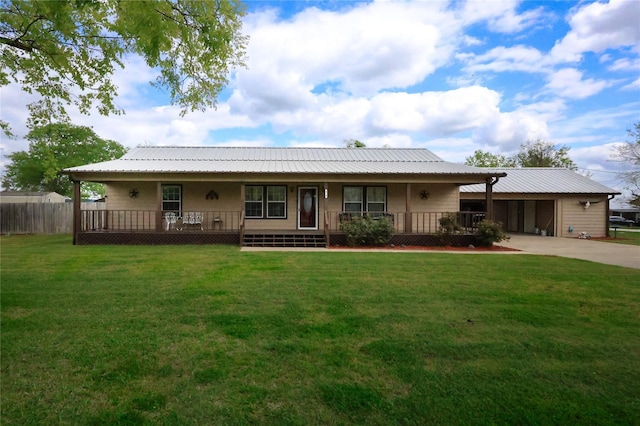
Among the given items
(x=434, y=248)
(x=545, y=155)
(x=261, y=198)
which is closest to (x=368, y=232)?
(x=434, y=248)

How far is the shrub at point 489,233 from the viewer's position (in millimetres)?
12672

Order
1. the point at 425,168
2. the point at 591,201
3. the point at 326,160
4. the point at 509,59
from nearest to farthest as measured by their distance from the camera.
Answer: the point at 509,59 → the point at 425,168 → the point at 326,160 → the point at 591,201

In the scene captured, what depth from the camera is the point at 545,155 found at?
4053 cm

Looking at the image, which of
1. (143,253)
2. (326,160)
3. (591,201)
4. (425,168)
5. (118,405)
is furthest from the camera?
(591,201)

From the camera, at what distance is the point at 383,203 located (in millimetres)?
15430

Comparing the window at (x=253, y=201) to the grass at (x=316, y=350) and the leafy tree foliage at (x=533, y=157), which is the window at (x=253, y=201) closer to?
the grass at (x=316, y=350)

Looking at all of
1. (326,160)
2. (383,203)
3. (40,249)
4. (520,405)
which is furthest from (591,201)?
(40,249)

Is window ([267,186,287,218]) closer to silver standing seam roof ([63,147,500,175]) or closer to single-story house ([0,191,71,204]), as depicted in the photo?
silver standing seam roof ([63,147,500,175])

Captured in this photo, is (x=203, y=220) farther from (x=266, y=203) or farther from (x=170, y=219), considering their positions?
(x=266, y=203)

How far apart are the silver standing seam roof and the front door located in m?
1.09

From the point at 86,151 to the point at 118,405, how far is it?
40.2 m

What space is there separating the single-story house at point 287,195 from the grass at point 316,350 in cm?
682

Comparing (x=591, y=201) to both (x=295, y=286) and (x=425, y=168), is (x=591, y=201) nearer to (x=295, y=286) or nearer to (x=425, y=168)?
(x=425, y=168)

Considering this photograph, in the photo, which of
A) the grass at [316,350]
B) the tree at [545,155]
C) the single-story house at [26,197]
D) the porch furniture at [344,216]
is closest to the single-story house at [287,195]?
the porch furniture at [344,216]
